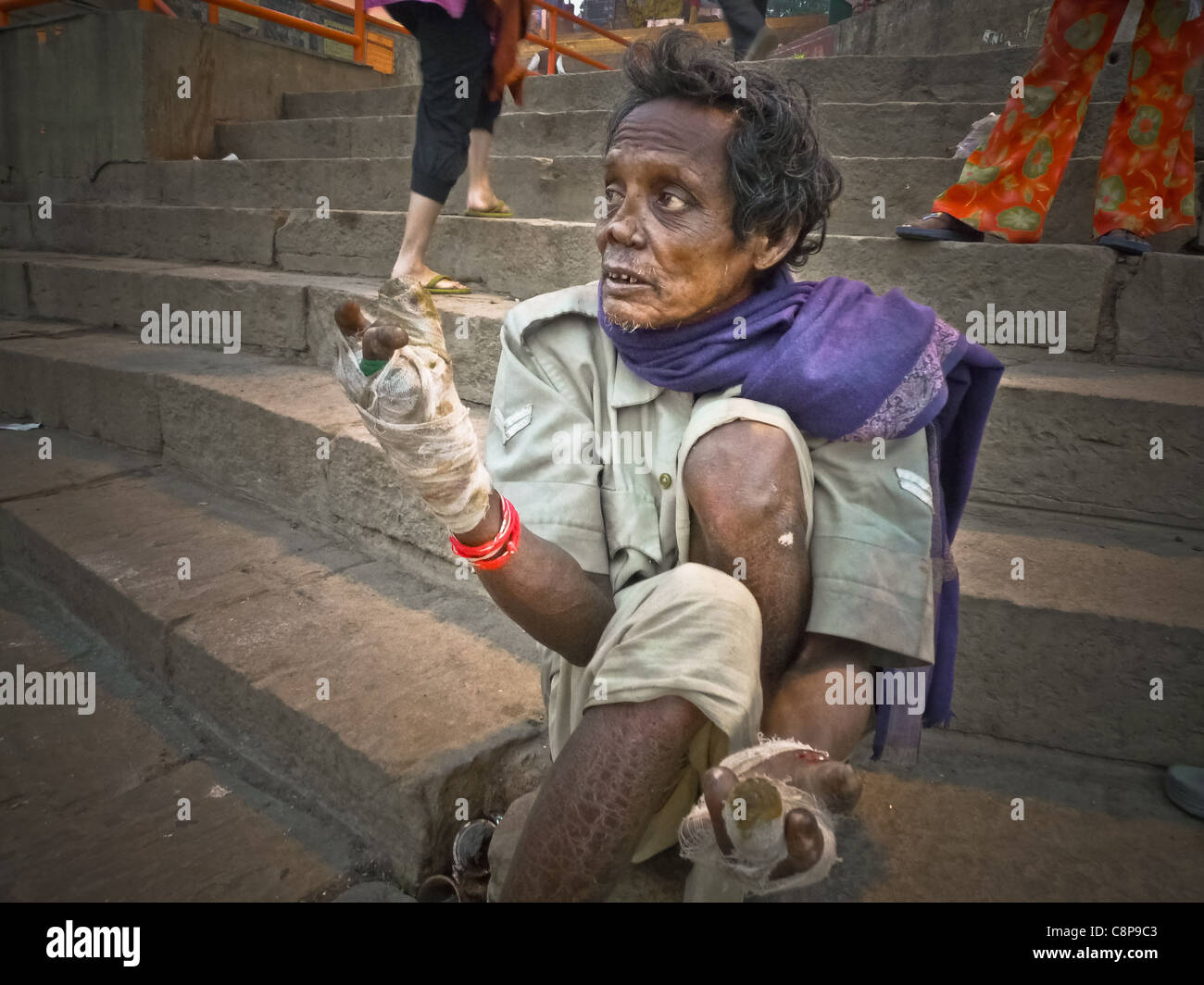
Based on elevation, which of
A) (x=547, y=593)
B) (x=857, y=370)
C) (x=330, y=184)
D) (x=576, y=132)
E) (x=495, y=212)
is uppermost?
(x=576, y=132)

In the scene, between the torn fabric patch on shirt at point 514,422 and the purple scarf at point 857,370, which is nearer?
the purple scarf at point 857,370

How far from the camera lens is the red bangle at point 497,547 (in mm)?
1224

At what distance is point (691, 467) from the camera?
1.28 m

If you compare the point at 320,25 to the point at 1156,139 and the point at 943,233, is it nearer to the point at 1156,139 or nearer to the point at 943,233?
the point at 943,233

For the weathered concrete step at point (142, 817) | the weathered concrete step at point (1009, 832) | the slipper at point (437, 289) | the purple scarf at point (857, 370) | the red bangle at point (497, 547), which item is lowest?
the weathered concrete step at point (142, 817)

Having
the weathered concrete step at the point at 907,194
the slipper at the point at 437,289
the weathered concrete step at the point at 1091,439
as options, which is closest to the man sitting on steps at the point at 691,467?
the weathered concrete step at the point at 1091,439

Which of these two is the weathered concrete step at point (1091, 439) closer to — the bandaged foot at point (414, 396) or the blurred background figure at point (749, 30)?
the bandaged foot at point (414, 396)

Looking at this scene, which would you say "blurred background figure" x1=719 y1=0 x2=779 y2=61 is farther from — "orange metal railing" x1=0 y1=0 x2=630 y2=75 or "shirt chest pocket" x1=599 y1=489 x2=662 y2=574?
"shirt chest pocket" x1=599 y1=489 x2=662 y2=574

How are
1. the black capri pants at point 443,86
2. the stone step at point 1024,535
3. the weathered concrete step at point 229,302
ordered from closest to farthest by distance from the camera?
1. the stone step at point 1024,535
2. the weathered concrete step at point 229,302
3. the black capri pants at point 443,86

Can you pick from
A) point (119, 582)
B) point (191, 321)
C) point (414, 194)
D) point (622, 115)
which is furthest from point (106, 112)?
point (622, 115)

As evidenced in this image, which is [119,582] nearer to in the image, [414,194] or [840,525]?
[414,194]

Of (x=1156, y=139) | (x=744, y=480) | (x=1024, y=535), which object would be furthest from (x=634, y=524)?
(x=1156, y=139)

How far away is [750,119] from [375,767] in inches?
54.5

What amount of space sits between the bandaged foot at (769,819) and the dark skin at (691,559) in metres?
0.01
